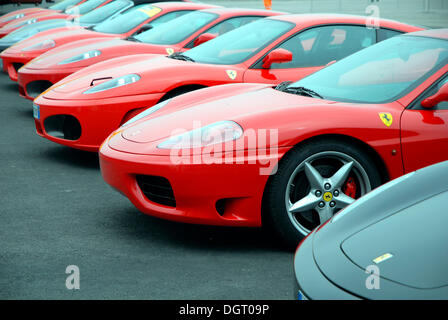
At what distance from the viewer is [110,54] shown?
7.73 metres

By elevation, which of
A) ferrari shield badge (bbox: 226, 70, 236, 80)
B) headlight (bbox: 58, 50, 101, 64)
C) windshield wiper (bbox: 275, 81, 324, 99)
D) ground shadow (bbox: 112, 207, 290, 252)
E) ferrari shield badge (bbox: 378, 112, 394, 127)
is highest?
windshield wiper (bbox: 275, 81, 324, 99)

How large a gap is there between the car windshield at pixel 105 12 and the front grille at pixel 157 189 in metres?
8.04

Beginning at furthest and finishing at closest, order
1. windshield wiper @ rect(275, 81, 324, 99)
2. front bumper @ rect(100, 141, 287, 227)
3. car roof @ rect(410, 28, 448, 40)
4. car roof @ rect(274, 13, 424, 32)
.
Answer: car roof @ rect(274, 13, 424, 32), car roof @ rect(410, 28, 448, 40), windshield wiper @ rect(275, 81, 324, 99), front bumper @ rect(100, 141, 287, 227)

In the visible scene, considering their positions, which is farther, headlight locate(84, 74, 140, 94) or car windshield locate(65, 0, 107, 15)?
car windshield locate(65, 0, 107, 15)

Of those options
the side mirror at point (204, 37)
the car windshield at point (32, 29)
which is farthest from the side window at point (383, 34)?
the car windshield at point (32, 29)

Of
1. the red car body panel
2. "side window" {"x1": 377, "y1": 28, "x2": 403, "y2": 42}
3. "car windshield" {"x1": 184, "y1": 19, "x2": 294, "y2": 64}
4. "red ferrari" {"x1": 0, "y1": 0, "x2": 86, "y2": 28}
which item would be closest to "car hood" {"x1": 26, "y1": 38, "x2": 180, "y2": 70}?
"car windshield" {"x1": 184, "y1": 19, "x2": 294, "y2": 64}

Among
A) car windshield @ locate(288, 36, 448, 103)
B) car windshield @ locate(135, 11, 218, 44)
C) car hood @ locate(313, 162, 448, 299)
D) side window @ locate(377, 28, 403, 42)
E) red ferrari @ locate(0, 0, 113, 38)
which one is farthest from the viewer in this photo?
red ferrari @ locate(0, 0, 113, 38)

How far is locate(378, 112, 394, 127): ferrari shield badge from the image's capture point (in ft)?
12.7

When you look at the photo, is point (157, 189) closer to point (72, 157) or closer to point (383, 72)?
point (383, 72)

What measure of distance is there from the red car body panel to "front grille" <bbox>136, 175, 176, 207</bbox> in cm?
3

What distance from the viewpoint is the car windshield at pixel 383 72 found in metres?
4.09

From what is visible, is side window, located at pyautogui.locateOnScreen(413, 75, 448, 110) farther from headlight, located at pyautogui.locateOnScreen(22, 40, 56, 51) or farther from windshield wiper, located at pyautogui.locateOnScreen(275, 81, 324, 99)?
headlight, located at pyautogui.locateOnScreen(22, 40, 56, 51)

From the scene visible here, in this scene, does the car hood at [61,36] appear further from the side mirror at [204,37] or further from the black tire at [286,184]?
the black tire at [286,184]

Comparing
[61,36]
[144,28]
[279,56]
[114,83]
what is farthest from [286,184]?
[61,36]
